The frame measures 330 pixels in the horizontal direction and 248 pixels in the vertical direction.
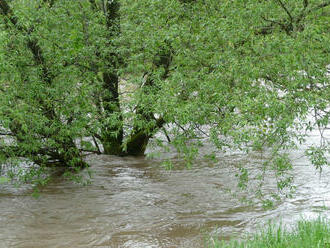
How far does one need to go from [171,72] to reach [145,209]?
325cm

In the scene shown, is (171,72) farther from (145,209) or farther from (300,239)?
(300,239)

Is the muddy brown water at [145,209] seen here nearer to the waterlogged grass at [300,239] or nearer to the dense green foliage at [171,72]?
the dense green foliage at [171,72]

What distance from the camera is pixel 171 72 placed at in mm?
10234

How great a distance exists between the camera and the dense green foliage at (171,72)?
737 centimetres

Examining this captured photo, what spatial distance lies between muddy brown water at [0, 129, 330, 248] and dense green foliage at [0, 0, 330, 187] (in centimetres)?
118

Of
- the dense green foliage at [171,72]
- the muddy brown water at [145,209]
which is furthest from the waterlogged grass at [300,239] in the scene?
the muddy brown water at [145,209]

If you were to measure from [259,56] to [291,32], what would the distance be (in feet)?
3.45

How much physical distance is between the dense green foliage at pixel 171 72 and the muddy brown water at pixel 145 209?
1.18m

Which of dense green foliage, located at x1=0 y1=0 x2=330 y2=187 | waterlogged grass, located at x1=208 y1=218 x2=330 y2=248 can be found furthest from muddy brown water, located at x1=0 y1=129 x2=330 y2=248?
waterlogged grass, located at x1=208 y1=218 x2=330 y2=248

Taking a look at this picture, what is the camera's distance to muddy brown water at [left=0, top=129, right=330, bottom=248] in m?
8.58

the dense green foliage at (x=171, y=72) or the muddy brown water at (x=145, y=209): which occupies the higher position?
the dense green foliage at (x=171, y=72)

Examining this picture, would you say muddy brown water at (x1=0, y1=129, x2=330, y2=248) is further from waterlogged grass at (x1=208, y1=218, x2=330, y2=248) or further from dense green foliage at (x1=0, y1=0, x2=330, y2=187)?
waterlogged grass at (x1=208, y1=218, x2=330, y2=248)

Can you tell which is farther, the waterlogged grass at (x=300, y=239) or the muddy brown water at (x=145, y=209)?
the muddy brown water at (x=145, y=209)

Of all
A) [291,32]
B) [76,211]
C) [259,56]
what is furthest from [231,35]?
[76,211]
